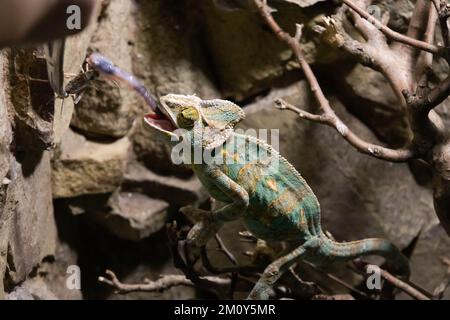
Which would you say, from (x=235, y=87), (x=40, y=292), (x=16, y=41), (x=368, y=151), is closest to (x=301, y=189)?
(x=368, y=151)

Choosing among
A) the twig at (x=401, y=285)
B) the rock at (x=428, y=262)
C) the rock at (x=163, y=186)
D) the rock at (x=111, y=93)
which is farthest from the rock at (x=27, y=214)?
the rock at (x=428, y=262)

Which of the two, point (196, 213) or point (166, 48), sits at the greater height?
point (166, 48)

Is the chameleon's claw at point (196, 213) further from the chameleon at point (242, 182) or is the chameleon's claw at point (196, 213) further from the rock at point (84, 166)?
the rock at point (84, 166)

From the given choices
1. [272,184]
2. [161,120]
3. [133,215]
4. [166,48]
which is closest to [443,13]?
[272,184]

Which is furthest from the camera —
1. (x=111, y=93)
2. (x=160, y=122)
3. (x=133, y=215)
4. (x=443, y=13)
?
(x=133, y=215)

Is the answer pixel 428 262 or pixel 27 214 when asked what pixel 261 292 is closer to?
pixel 27 214

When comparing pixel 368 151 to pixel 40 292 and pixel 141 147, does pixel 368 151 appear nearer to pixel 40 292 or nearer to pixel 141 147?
pixel 141 147
